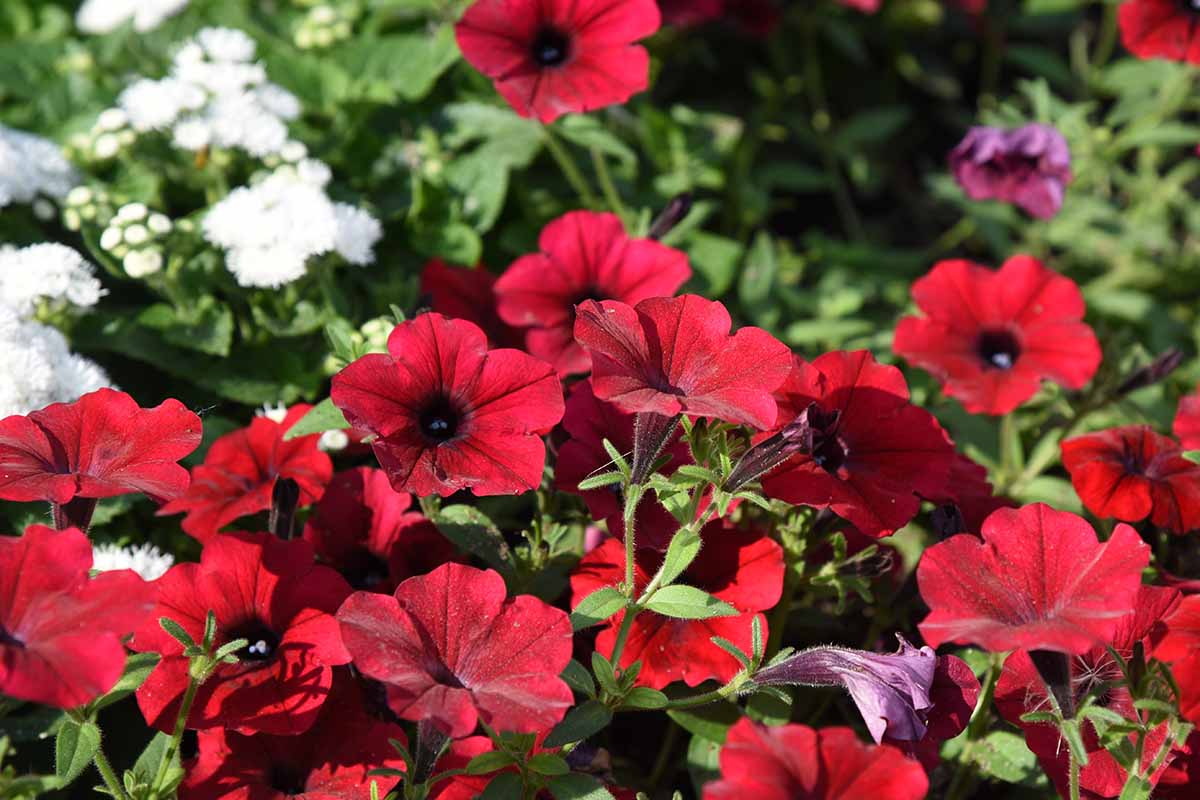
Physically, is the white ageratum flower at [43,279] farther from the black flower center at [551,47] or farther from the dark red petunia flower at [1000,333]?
the dark red petunia flower at [1000,333]

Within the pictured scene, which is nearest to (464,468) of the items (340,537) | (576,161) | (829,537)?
(340,537)

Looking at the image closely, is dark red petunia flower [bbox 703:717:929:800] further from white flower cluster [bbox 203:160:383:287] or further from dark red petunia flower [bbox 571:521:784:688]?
white flower cluster [bbox 203:160:383:287]

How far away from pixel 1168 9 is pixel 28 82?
2.89 m

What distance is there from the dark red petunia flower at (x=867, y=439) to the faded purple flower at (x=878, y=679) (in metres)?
0.21

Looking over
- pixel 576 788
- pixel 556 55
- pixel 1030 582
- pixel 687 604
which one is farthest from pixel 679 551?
pixel 556 55

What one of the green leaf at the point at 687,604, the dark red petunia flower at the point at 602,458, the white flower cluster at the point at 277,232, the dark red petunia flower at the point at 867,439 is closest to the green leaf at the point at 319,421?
the dark red petunia flower at the point at 602,458

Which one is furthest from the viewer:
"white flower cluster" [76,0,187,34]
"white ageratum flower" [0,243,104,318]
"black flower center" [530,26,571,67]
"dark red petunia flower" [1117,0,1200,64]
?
"white flower cluster" [76,0,187,34]

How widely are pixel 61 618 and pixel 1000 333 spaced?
185 centimetres

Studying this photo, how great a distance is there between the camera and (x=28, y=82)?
3.07m

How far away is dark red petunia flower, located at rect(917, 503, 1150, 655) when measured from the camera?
4.81 ft

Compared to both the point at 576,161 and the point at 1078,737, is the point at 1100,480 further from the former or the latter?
the point at 576,161

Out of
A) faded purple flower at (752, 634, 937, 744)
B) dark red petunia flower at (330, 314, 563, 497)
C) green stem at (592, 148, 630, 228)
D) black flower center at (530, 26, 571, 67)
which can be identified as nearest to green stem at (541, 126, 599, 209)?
green stem at (592, 148, 630, 228)

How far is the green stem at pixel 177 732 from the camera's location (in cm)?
159

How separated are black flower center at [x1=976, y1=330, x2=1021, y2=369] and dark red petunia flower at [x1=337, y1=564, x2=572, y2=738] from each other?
124 centimetres
